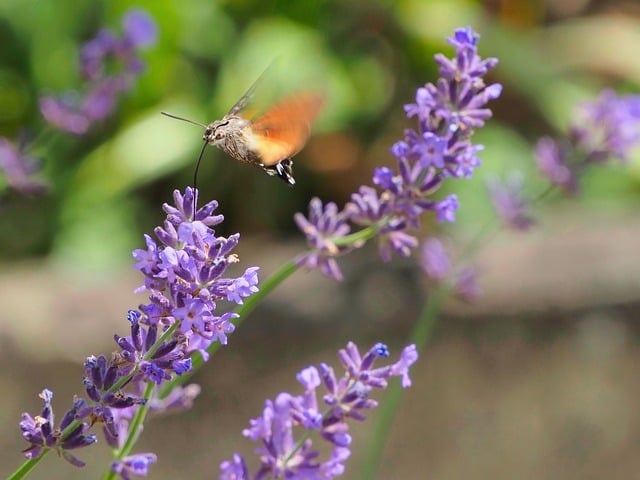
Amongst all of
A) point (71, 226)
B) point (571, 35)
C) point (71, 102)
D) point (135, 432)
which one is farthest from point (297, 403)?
point (571, 35)

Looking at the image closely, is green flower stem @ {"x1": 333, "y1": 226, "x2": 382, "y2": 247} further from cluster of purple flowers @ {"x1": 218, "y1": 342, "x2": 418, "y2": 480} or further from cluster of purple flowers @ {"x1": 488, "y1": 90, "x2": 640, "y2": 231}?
cluster of purple flowers @ {"x1": 488, "y1": 90, "x2": 640, "y2": 231}

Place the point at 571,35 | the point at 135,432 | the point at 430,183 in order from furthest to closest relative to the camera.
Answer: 1. the point at 571,35
2. the point at 430,183
3. the point at 135,432

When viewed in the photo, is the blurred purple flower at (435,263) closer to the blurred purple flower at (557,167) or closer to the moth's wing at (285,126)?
the blurred purple flower at (557,167)

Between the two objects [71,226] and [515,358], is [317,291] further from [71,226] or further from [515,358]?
[71,226]

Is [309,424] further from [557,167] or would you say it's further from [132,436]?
[557,167]

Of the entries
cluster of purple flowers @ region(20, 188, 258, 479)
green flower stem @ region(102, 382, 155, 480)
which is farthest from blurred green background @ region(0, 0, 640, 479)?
cluster of purple flowers @ region(20, 188, 258, 479)

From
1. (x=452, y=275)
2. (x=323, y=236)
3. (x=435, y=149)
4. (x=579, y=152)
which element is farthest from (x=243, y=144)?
(x=579, y=152)

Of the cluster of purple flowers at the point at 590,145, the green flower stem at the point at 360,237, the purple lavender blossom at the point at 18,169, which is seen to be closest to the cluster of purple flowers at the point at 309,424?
the green flower stem at the point at 360,237
